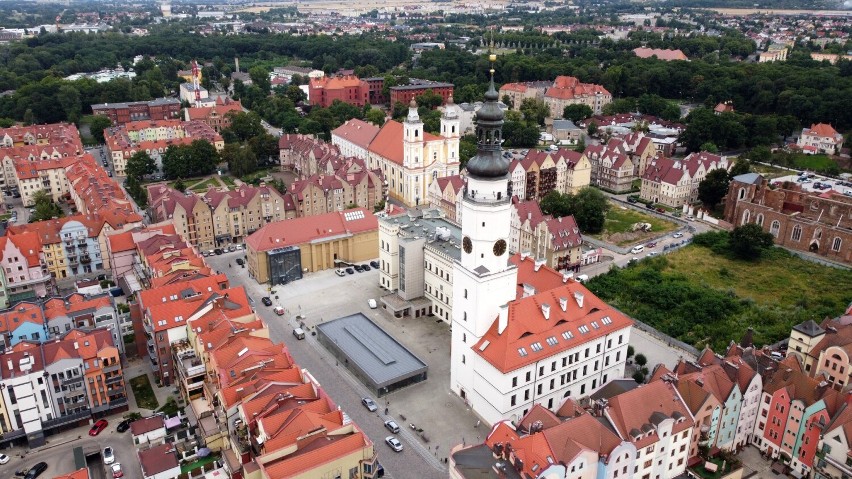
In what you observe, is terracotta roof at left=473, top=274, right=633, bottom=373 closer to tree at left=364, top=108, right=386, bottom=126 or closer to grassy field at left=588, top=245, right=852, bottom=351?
grassy field at left=588, top=245, right=852, bottom=351

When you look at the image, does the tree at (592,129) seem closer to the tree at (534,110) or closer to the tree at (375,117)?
the tree at (534,110)

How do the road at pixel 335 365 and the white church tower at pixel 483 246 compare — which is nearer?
the white church tower at pixel 483 246

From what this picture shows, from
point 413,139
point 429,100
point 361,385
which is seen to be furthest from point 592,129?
point 361,385

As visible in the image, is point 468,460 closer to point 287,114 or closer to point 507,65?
point 287,114

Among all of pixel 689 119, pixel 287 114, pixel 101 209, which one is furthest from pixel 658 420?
pixel 287 114

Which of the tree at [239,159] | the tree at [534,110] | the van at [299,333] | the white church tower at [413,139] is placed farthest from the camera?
the tree at [534,110]

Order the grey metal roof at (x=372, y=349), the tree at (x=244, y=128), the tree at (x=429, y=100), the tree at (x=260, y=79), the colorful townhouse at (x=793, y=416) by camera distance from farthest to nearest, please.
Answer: the tree at (x=260, y=79), the tree at (x=429, y=100), the tree at (x=244, y=128), the grey metal roof at (x=372, y=349), the colorful townhouse at (x=793, y=416)

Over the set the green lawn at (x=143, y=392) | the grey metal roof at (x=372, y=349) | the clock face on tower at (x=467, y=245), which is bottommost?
the green lawn at (x=143, y=392)

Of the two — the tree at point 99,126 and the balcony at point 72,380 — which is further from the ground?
the tree at point 99,126

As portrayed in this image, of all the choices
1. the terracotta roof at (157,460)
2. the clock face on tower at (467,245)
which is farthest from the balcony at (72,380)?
the clock face on tower at (467,245)
